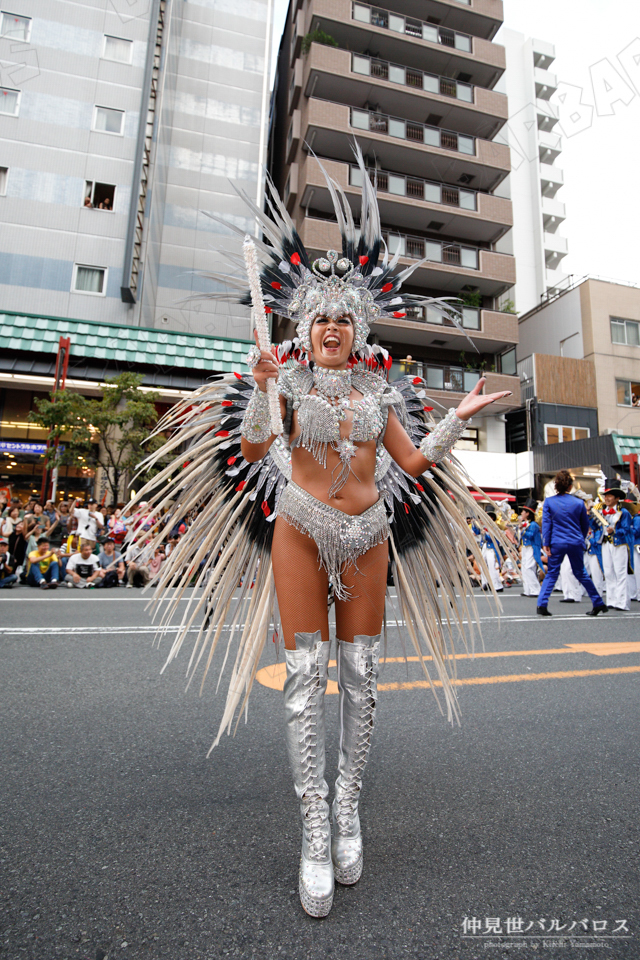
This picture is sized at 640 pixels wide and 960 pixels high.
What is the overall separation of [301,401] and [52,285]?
19208 mm

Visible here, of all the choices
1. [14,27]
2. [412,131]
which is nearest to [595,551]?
[412,131]

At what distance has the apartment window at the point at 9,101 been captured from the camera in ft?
61.5

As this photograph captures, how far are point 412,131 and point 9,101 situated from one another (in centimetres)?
1449

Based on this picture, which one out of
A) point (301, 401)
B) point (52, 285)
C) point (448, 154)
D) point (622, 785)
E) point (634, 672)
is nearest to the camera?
point (301, 401)

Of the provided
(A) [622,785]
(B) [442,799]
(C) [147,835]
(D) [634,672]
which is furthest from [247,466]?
(D) [634,672]

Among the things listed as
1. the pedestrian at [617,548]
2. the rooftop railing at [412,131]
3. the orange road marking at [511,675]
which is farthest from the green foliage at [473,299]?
the orange road marking at [511,675]

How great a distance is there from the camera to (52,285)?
59.5 feet

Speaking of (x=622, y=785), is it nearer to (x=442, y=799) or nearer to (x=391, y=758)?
(x=442, y=799)

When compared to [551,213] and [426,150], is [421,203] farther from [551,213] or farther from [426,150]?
Result: [551,213]

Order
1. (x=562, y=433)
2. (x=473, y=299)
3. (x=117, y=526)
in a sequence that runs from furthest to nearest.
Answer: (x=562, y=433)
(x=473, y=299)
(x=117, y=526)

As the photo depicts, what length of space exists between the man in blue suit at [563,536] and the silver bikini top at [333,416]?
528 centimetres

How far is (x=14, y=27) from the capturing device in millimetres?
19094

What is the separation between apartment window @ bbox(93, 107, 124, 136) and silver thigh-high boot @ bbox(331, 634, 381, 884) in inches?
891

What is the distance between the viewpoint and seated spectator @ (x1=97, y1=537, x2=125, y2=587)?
9375 millimetres
